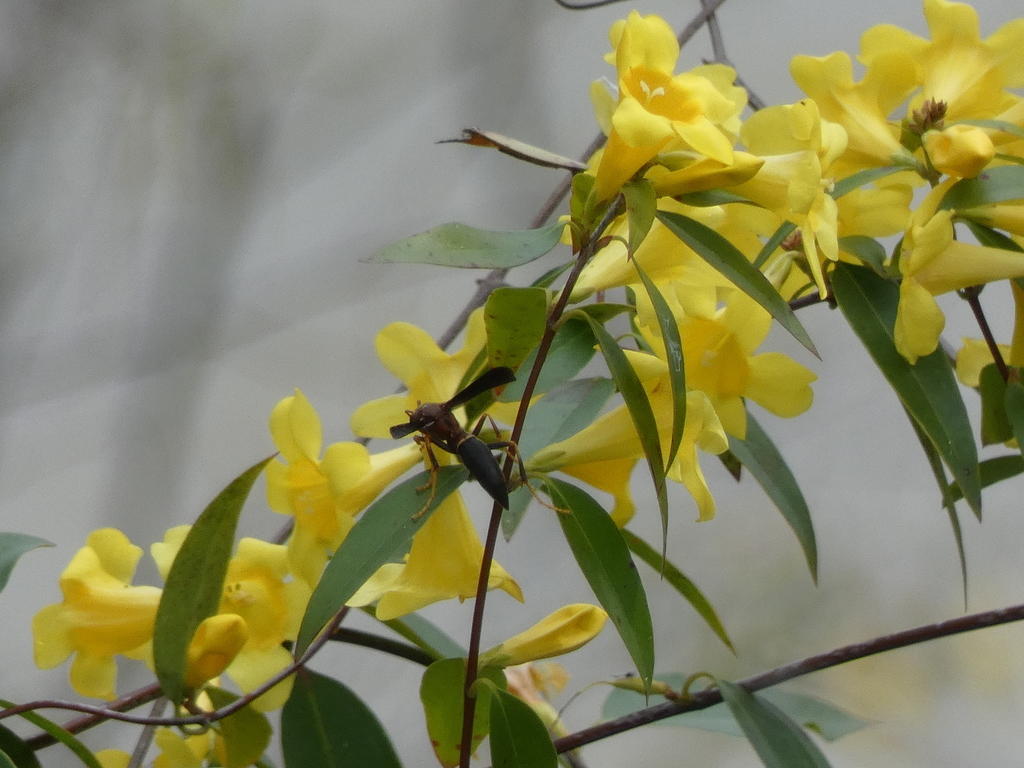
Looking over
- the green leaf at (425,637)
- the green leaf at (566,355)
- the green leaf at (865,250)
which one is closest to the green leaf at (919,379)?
the green leaf at (865,250)

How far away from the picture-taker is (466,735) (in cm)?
34

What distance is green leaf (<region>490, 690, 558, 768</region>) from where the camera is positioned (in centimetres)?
35

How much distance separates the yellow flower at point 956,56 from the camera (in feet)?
1.40

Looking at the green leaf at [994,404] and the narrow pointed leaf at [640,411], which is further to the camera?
the green leaf at [994,404]

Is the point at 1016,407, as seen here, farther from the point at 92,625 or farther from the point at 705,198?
the point at 92,625

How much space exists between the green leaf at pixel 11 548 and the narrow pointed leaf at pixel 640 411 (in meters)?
0.26

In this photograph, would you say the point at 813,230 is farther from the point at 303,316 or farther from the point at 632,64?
Answer: the point at 303,316

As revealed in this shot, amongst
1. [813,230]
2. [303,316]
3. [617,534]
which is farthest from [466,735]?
[303,316]

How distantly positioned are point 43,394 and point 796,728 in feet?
4.54

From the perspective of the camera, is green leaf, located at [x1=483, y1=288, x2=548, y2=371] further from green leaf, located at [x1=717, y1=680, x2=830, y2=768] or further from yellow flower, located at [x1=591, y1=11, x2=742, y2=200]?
green leaf, located at [x1=717, y1=680, x2=830, y2=768]

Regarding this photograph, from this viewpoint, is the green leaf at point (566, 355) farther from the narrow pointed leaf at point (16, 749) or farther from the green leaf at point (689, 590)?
the narrow pointed leaf at point (16, 749)

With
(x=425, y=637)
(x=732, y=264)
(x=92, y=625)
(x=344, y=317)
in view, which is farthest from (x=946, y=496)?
(x=344, y=317)

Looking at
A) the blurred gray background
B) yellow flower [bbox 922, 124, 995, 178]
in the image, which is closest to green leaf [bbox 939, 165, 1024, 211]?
yellow flower [bbox 922, 124, 995, 178]

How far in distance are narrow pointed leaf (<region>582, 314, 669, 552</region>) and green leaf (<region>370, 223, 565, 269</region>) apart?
0.14 ft
